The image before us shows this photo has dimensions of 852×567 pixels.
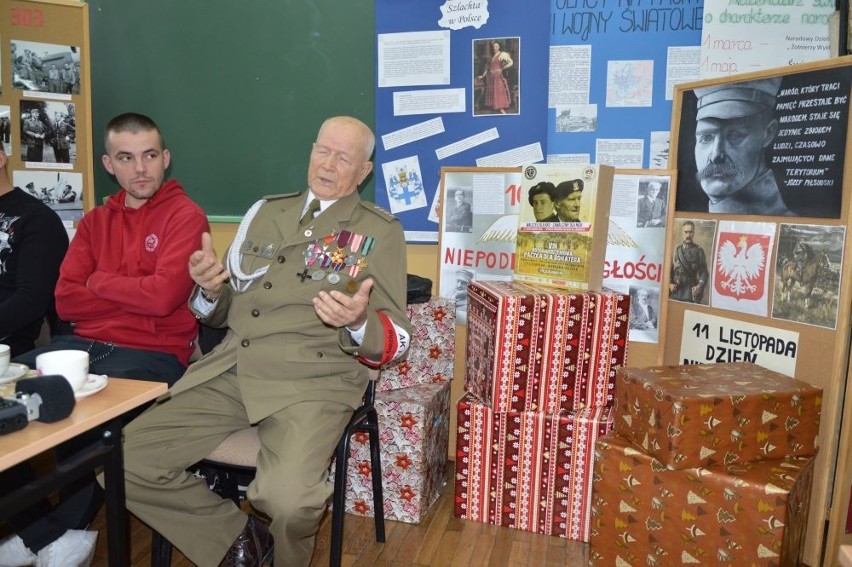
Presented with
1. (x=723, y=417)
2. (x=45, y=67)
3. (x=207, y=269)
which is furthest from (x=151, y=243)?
(x=723, y=417)

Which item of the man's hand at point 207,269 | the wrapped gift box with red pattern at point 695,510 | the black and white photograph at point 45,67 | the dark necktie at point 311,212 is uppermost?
the black and white photograph at point 45,67

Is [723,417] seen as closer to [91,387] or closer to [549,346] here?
[549,346]

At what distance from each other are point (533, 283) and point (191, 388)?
3.83 feet

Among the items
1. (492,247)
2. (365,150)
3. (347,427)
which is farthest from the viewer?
(492,247)

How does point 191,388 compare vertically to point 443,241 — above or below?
below

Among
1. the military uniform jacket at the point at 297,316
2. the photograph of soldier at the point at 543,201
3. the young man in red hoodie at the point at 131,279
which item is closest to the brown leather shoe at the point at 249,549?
the military uniform jacket at the point at 297,316

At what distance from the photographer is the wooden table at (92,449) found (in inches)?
41.9

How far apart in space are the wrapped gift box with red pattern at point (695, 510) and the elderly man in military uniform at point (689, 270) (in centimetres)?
65

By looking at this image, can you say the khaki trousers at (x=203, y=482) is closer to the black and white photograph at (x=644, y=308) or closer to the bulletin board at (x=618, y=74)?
the black and white photograph at (x=644, y=308)

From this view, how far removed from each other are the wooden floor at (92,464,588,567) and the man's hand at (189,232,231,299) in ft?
3.07

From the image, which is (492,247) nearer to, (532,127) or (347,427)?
(532,127)

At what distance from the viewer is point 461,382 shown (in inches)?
110

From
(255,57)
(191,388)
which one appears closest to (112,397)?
(191,388)

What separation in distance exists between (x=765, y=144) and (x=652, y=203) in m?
0.43
